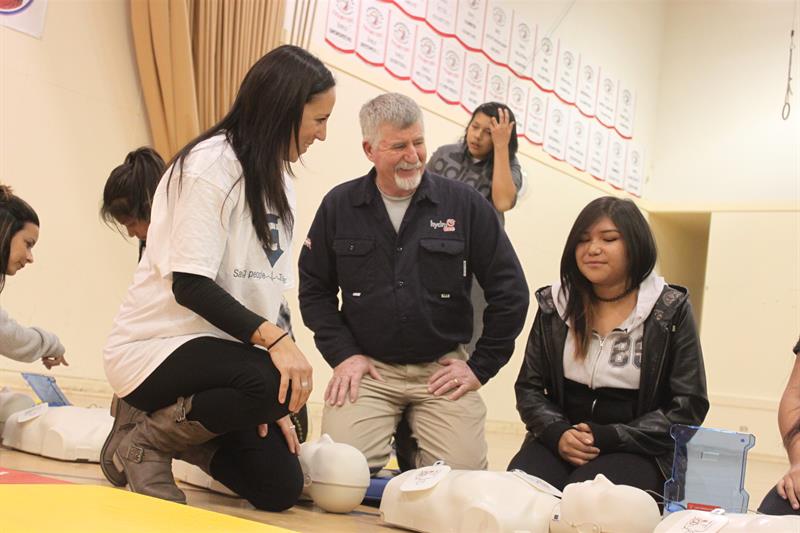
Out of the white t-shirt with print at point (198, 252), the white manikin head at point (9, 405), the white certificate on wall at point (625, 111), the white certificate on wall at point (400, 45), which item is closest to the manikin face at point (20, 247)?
the white manikin head at point (9, 405)

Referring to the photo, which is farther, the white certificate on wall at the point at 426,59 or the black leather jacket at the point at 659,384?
the white certificate on wall at the point at 426,59

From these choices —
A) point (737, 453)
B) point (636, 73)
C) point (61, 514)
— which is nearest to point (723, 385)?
point (636, 73)

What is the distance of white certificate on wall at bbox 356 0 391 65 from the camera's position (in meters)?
5.05

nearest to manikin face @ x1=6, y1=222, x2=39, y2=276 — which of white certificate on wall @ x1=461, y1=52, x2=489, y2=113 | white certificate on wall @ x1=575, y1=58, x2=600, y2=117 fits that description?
white certificate on wall @ x1=461, y1=52, x2=489, y2=113

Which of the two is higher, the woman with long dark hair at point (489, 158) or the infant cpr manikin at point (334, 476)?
the woman with long dark hair at point (489, 158)

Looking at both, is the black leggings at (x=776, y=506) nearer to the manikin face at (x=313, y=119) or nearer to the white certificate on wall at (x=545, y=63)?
the manikin face at (x=313, y=119)

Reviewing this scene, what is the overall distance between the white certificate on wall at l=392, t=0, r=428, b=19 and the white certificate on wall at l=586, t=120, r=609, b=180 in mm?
2557

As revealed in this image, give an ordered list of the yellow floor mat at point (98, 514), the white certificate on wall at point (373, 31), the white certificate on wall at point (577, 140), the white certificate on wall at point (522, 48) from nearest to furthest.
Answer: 1. the yellow floor mat at point (98, 514)
2. the white certificate on wall at point (373, 31)
3. the white certificate on wall at point (522, 48)
4. the white certificate on wall at point (577, 140)

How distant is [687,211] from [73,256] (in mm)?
5695

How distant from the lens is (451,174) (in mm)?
3588

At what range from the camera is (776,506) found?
199 cm

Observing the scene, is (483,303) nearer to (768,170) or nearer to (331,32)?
(331,32)

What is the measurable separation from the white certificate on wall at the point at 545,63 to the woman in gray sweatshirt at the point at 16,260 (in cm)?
477

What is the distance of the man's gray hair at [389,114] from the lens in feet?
8.90
